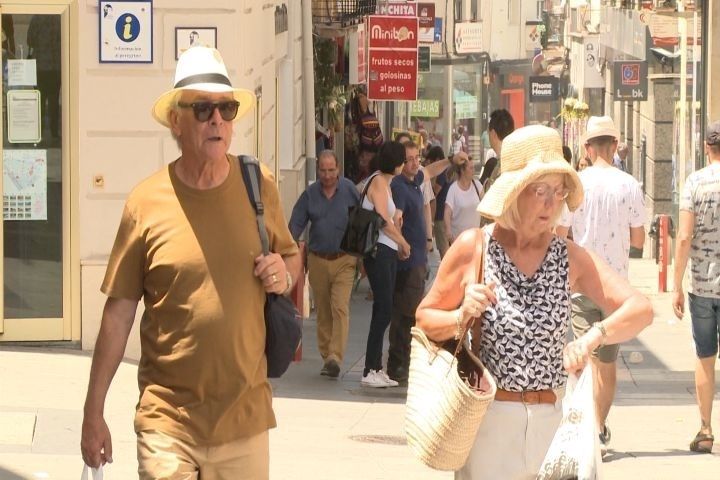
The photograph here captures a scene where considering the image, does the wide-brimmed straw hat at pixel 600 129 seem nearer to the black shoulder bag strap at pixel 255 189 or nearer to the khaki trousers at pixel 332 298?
the khaki trousers at pixel 332 298

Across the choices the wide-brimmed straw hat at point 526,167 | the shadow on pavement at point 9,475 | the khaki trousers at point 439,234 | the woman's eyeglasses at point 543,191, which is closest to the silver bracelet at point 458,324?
the wide-brimmed straw hat at point 526,167

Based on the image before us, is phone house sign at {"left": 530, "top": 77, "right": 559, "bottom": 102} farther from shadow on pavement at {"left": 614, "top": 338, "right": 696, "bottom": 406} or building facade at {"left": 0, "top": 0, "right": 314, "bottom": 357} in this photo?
building facade at {"left": 0, "top": 0, "right": 314, "bottom": 357}

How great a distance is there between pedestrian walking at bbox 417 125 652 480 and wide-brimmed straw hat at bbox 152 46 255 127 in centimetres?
88

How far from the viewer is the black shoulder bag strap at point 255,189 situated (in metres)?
5.02

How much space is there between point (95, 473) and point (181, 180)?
3.12 ft

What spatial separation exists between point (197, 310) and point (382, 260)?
7.61m

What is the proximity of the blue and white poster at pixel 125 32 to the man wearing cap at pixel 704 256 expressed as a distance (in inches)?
181

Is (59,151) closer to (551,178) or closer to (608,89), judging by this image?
(551,178)

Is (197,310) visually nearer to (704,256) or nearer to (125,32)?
(704,256)

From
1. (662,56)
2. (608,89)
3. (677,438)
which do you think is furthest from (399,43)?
(608,89)

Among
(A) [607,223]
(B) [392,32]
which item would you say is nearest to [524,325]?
(A) [607,223]

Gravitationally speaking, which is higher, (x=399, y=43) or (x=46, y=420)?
(x=399, y=43)

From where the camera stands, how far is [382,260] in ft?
41.1

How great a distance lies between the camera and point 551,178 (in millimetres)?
5238
